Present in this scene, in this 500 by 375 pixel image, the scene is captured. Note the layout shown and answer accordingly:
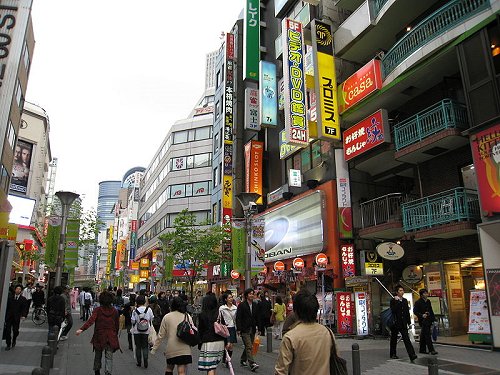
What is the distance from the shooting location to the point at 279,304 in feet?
55.5

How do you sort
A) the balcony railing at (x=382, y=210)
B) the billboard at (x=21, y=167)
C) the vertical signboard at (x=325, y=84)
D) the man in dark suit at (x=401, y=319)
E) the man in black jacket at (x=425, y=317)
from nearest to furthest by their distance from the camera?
the man in dark suit at (x=401, y=319)
the man in black jacket at (x=425, y=317)
the balcony railing at (x=382, y=210)
the vertical signboard at (x=325, y=84)
the billboard at (x=21, y=167)

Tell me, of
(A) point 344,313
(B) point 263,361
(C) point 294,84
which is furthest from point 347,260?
(C) point 294,84

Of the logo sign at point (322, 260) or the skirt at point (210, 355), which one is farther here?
the logo sign at point (322, 260)

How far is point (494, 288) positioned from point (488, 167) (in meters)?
3.68

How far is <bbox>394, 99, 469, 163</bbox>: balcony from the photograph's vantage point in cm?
1502

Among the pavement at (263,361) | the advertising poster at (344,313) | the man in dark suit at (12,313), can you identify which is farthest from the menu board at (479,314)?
the man in dark suit at (12,313)

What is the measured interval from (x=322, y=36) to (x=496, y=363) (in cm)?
1673

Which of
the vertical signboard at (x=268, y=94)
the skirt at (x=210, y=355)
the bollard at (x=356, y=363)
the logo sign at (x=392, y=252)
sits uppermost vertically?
the vertical signboard at (x=268, y=94)

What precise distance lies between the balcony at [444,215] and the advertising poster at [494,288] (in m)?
1.65

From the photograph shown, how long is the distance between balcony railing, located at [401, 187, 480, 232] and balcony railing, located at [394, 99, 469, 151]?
2312mm

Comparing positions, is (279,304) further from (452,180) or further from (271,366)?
(452,180)

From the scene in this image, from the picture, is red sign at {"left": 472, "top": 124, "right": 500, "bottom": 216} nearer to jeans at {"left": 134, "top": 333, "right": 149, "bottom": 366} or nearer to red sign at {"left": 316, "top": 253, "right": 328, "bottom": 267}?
red sign at {"left": 316, "top": 253, "right": 328, "bottom": 267}

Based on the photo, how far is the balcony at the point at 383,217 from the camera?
57.7 ft

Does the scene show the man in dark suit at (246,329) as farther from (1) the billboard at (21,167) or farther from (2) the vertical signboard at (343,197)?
(1) the billboard at (21,167)
